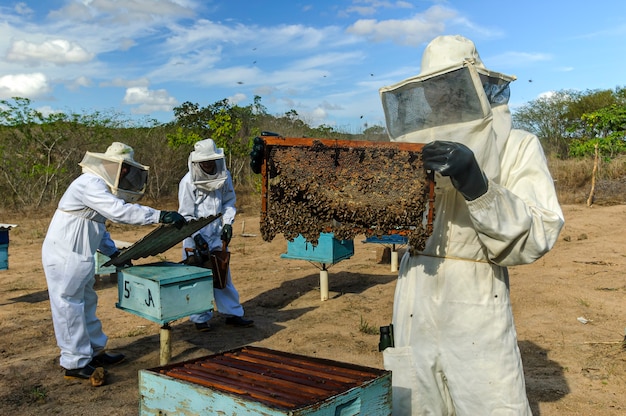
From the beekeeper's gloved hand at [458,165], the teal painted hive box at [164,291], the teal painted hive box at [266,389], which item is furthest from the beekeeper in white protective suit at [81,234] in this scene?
the beekeeper's gloved hand at [458,165]

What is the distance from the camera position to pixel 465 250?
2049 millimetres

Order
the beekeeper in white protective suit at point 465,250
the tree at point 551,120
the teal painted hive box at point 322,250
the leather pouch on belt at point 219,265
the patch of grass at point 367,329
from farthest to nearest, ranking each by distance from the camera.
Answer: the tree at point 551,120, the teal painted hive box at point 322,250, the patch of grass at point 367,329, the leather pouch on belt at point 219,265, the beekeeper in white protective suit at point 465,250

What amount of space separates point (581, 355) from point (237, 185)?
Answer: 43.3 feet

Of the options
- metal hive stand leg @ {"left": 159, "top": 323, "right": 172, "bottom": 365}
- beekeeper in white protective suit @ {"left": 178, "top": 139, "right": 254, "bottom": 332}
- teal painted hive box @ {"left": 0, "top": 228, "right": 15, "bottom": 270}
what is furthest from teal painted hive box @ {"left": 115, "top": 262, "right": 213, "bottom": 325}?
teal painted hive box @ {"left": 0, "top": 228, "right": 15, "bottom": 270}

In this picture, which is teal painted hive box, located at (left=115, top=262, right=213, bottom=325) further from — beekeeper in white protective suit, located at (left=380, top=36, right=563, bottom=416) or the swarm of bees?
beekeeper in white protective suit, located at (left=380, top=36, right=563, bottom=416)

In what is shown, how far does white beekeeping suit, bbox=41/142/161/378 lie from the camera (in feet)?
14.4

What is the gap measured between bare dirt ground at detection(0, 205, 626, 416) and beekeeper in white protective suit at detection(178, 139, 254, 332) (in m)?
0.24

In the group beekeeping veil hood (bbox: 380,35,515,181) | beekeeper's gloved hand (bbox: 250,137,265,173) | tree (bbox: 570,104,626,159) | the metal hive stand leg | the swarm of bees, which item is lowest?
the metal hive stand leg

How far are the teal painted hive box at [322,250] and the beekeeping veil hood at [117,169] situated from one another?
7.46ft

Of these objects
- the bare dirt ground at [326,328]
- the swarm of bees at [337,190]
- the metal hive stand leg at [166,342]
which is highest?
the swarm of bees at [337,190]

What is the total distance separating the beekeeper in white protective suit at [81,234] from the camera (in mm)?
4379

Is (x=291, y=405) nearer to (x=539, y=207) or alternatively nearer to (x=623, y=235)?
(x=539, y=207)

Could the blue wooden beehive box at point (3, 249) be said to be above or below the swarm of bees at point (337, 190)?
below

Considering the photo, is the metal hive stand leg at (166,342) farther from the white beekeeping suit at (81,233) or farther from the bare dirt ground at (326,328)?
the white beekeeping suit at (81,233)
